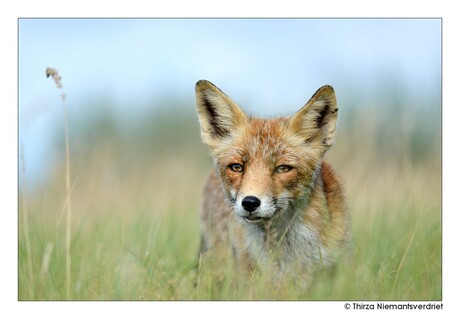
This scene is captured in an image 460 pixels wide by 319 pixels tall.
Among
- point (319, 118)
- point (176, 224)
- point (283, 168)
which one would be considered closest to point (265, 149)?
point (283, 168)

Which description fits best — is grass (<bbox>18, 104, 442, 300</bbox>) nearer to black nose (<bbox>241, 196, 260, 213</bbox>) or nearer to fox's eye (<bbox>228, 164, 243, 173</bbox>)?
black nose (<bbox>241, 196, 260, 213</bbox>)

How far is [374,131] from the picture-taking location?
11562 mm

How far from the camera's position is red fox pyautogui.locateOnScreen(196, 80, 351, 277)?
6.44 meters

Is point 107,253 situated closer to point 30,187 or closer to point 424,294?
point 30,187

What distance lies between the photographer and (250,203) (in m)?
5.98

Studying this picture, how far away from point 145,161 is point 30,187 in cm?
441

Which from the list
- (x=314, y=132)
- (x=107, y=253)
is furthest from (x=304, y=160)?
(x=107, y=253)

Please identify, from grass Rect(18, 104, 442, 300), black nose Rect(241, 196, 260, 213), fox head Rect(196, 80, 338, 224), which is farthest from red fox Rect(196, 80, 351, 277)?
grass Rect(18, 104, 442, 300)

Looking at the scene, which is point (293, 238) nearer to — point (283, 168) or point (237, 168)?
point (283, 168)

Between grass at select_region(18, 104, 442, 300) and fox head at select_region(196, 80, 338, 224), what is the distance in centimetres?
83

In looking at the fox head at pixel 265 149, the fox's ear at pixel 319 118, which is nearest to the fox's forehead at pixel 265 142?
the fox head at pixel 265 149

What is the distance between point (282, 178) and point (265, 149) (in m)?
0.38

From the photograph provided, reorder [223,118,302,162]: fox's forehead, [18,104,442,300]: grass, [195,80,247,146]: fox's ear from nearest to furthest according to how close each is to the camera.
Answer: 1. [18,104,442,300]: grass
2. [223,118,302,162]: fox's forehead
3. [195,80,247,146]: fox's ear

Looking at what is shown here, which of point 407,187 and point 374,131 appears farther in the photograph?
point 374,131
